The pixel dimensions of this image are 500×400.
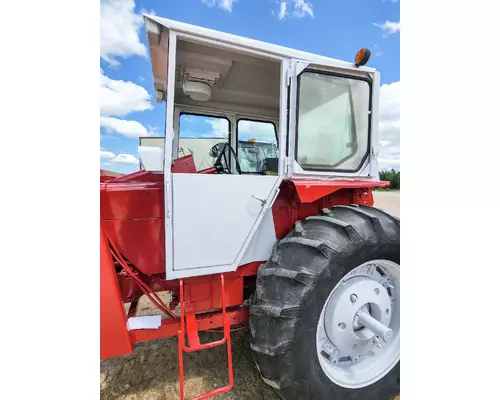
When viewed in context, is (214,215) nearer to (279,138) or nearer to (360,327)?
(279,138)

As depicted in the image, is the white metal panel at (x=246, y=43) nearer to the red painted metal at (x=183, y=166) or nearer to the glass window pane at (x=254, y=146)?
the red painted metal at (x=183, y=166)

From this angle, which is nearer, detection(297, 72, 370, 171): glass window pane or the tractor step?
the tractor step

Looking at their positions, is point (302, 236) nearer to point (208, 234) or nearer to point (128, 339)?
point (208, 234)

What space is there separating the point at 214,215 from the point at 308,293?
2.46 ft

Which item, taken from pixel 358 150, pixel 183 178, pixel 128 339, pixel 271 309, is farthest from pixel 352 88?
pixel 128 339


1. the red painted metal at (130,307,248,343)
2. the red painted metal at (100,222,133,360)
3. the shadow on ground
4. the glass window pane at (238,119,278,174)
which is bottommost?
the shadow on ground

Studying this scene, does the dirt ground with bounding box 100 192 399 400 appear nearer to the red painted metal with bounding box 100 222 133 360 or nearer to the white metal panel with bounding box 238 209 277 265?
the red painted metal with bounding box 100 222 133 360

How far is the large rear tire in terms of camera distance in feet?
5.25

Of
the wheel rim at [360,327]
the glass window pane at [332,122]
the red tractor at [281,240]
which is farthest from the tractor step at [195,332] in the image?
the glass window pane at [332,122]

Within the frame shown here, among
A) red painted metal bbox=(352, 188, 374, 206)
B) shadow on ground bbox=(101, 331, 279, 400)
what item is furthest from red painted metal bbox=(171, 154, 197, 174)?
shadow on ground bbox=(101, 331, 279, 400)

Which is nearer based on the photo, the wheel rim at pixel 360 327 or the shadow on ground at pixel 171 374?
the wheel rim at pixel 360 327

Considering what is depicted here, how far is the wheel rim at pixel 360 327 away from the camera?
1.84m

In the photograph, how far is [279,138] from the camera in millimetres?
1872

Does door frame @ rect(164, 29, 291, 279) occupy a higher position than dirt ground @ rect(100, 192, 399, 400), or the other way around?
door frame @ rect(164, 29, 291, 279)
